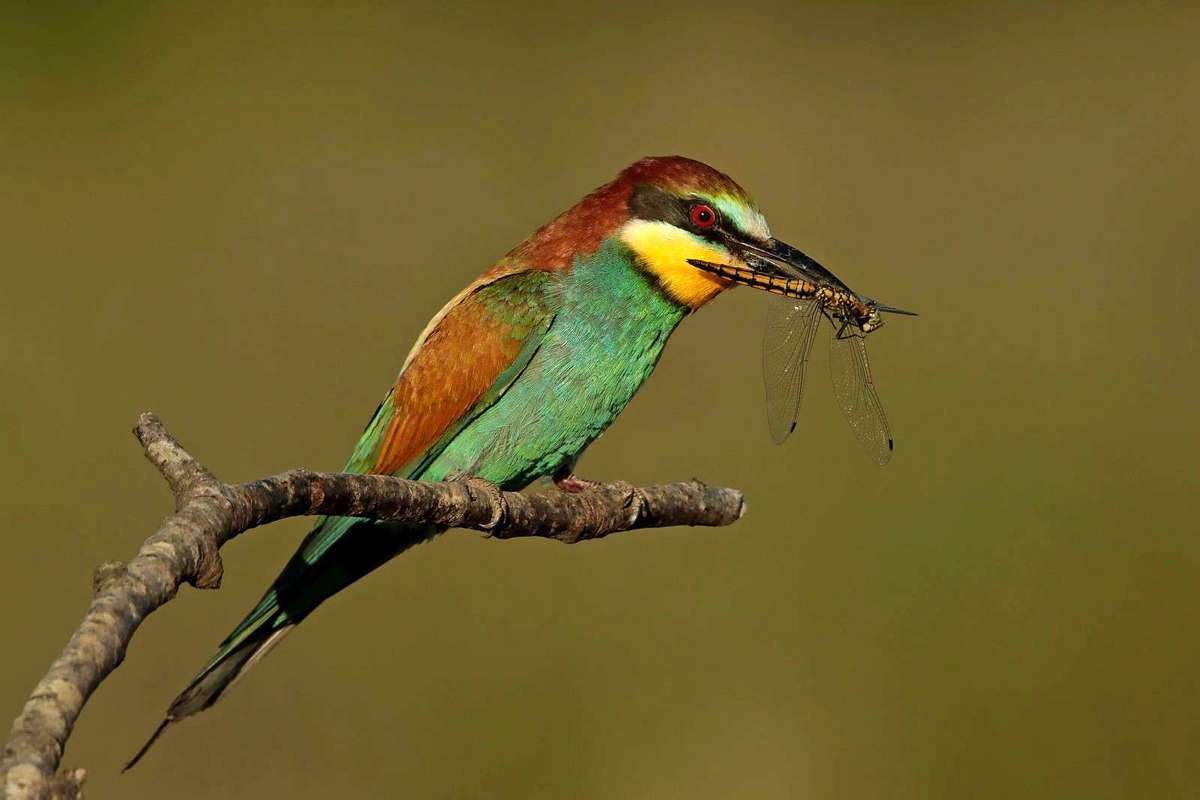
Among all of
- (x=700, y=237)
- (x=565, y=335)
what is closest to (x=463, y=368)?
(x=565, y=335)

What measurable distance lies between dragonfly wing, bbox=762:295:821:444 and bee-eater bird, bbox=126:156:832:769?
0.21 feet

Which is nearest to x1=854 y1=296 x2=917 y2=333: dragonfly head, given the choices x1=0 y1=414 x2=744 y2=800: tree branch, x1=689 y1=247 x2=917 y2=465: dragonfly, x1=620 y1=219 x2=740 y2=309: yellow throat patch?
x1=689 y1=247 x2=917 y2=465: dragonfly

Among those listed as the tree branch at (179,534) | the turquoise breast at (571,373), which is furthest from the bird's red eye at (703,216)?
the tree branch at (179,534)

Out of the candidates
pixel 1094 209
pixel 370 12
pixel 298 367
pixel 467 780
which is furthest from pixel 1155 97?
pixel 467 780

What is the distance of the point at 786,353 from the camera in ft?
7.54

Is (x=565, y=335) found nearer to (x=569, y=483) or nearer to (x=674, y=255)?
(x=674, y=255)

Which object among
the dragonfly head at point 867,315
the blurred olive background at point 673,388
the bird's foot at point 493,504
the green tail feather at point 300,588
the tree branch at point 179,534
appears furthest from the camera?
the blurred olive background at point 673,388

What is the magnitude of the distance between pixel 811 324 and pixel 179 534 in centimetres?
A: 140

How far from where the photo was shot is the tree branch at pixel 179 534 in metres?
0.82

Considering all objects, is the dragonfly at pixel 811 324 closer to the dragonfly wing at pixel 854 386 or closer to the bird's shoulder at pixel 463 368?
the dragonfly wing at pixel 854 386

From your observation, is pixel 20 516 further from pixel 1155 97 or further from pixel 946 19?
pixel 1155 97

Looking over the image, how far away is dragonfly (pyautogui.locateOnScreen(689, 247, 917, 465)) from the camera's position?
87.8 inches

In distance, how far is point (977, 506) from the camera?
351 centimetres

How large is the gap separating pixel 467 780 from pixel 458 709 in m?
0.20
